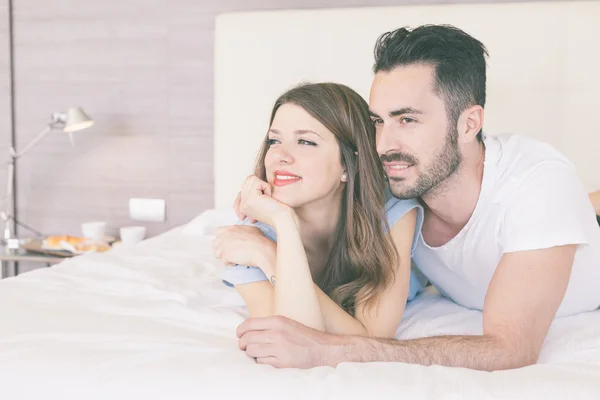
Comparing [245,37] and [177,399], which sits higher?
[245,37]

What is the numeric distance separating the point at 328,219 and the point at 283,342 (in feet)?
1.92

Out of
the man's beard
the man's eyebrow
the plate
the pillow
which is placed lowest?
the plate

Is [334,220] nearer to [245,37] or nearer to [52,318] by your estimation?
[52,318]

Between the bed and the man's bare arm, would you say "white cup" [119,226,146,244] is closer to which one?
the bed

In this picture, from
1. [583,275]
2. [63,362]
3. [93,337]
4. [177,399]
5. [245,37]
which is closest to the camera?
[177,399]

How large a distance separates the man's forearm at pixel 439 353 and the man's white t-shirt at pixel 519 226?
0.13 metres

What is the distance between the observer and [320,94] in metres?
1.60

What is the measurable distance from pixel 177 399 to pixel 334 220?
0.80m

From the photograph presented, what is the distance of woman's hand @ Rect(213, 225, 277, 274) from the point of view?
151 cm

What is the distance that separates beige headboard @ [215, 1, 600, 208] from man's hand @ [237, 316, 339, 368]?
177cm

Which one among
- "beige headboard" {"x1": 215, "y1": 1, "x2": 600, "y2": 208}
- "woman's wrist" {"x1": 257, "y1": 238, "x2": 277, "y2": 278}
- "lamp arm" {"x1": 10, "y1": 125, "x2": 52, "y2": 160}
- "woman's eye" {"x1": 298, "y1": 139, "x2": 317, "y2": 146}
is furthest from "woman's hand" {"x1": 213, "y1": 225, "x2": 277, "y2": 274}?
"lamp arm" {"x1": 10, "y1": 125, "x2": 52, "y2": 160}

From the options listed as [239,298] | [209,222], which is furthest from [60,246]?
[239,298]

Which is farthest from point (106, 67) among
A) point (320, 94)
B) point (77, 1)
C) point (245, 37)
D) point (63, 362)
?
point (63, 362)

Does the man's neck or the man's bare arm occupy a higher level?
the man's neck
